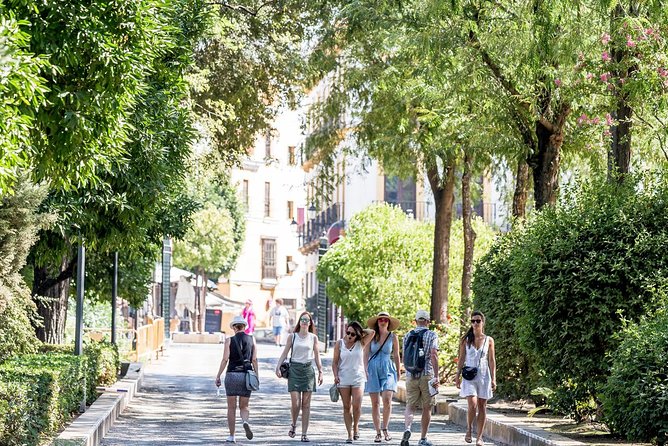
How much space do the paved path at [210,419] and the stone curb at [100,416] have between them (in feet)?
0.62

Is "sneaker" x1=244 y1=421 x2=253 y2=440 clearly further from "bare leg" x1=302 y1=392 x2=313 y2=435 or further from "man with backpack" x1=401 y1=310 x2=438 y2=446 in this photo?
"man with backpack" x1=401 y1=310 x2=438 y2=446

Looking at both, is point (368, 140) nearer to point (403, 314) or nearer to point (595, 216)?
point (403, 314)

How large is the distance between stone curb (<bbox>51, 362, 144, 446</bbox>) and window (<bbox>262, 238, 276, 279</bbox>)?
69.6 metres

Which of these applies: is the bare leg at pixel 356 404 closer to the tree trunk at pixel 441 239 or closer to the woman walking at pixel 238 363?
the woman walking at pixel 238 363

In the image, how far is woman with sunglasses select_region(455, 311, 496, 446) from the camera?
57.0 ft

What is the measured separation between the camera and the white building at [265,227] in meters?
94.8

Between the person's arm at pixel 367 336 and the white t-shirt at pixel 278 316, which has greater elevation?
the white t-shirt at pixel 278 316

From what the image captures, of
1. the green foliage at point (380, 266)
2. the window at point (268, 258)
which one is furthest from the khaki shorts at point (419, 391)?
the window at point (268, 258)

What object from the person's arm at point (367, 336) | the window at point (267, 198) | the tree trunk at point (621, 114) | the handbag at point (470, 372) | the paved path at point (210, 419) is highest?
the window at point (267, 198)

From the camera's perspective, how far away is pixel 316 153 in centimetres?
3094

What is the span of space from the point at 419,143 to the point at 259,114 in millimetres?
3771

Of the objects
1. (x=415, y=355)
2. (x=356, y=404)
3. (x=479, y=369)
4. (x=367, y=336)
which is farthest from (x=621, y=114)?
(x=356, y=404)

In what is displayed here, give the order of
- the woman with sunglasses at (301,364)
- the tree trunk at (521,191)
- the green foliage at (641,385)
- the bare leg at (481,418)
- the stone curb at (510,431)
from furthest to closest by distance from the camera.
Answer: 1. the tree trunk at (521,191)
2. the woman with sunglasses at (301,364)
3. the bare leg at (481,418)
4. the stone curb at (510,431)
5. the green foliage at (641,385)

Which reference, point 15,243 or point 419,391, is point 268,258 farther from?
point 15,243
